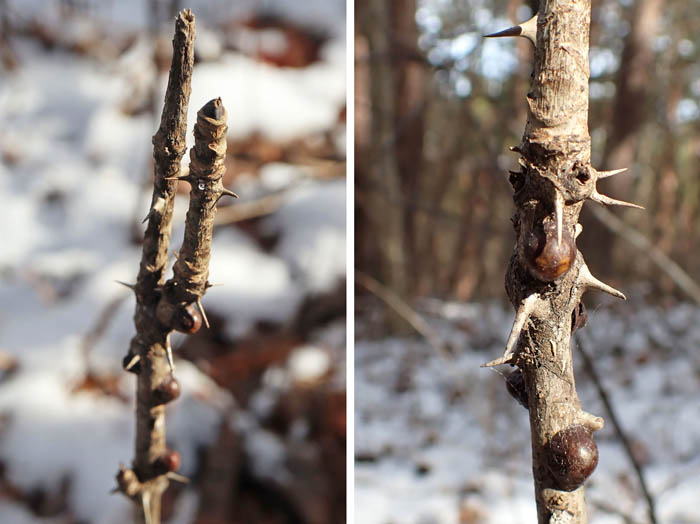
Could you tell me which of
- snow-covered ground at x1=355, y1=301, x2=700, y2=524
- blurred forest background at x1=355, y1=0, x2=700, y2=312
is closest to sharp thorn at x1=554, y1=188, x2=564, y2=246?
snow-covered ground at x1=355, y1=301, x2=700, y2=524

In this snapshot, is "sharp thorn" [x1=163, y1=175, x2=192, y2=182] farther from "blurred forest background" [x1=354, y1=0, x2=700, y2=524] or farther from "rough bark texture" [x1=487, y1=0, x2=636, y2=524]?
"blurred forest background" [x1=354, y1=0, x2=700, y2=524]

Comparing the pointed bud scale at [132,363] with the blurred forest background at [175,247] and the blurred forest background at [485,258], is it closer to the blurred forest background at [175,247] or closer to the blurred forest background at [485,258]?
the blurred forest background at [175,247]

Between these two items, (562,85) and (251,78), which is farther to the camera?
(251,78)

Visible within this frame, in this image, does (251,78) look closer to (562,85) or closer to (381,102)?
(562,85)

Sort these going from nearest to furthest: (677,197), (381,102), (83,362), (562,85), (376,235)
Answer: (562,85) < (83,362) < (381,102) < (376,235) < (677,197)


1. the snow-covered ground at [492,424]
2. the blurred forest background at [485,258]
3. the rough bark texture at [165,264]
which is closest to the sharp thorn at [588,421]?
the rough bark texture at [165,264]

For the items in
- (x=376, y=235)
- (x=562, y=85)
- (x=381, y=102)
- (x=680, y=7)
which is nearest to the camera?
(x=562, y=85)

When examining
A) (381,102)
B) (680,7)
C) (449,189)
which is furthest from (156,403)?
(680,7)
